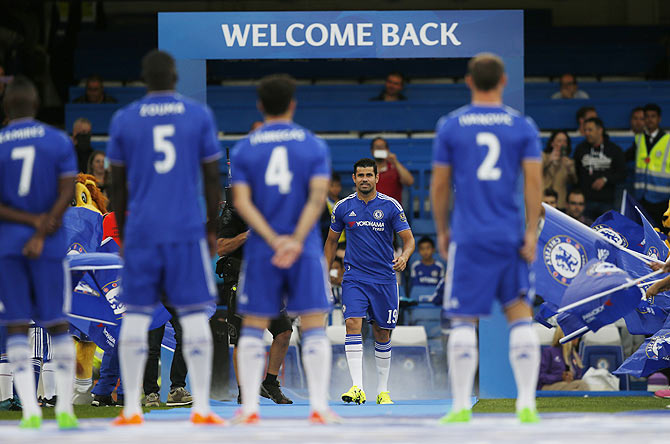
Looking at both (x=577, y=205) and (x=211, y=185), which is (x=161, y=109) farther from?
(x=577, y=205)

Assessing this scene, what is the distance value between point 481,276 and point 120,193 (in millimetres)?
2211

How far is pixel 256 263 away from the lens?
6152 millimetres

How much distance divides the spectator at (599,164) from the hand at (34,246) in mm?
8842

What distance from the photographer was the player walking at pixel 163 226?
606 cm

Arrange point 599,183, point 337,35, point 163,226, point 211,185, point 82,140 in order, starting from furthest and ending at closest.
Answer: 1. point 599,183
2. point 82,140
3. point 337,35
4. point 211,185
5. point 163,226

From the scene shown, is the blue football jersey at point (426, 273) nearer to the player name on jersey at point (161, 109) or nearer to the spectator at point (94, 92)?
the spectator at point (94, 92)

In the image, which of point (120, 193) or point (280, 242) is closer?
point (280, 242)

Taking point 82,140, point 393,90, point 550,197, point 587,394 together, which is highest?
point 393,90

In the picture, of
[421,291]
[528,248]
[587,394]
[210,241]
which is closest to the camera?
[528,248]

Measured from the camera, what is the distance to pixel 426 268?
527 inches

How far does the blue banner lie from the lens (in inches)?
416

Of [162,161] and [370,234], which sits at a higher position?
[162,161]

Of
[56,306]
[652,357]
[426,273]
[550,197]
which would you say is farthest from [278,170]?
[426,273]

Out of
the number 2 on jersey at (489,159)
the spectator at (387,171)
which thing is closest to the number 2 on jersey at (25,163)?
the number 2 on jersey at (489,159)
